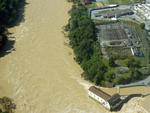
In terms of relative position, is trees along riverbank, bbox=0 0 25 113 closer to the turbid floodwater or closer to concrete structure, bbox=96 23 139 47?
the turbid floodwater

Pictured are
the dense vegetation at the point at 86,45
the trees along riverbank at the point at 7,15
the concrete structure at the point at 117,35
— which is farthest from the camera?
the trees along riverbank at the point at 7,15

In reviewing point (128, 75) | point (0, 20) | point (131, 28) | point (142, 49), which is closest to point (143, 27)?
point (131, 28)

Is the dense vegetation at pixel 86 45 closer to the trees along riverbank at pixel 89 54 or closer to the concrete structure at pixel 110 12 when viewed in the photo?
the trees along riverbank at pixel 89 54

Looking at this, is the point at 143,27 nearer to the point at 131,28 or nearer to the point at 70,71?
the point at 131,28

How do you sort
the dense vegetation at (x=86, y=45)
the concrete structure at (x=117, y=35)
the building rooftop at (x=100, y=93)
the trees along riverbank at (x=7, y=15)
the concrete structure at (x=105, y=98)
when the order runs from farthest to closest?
the trees along riverbank at (x=7, y=15) → the concrete structure at (x=117, y=35) → the dense vegetation at (x=86, y=45) → the building rooftop at (x=100, y=93) → the concrete structure at (x=105, y=98)

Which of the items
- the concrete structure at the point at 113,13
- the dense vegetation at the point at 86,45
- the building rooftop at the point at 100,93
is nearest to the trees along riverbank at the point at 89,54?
the dense vegetation at the point at 86,45

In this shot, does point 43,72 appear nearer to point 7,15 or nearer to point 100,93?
point 100,93
